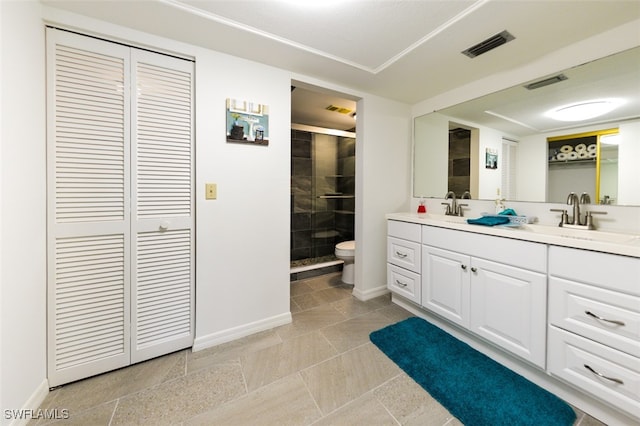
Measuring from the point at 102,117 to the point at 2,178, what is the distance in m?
0.60

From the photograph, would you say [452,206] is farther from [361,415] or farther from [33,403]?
[33,403]

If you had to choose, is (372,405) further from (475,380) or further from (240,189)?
(240,189)

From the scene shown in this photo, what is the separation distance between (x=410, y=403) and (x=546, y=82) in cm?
230

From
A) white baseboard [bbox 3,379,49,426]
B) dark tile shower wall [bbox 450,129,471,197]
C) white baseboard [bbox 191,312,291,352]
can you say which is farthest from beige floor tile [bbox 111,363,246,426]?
dark tile shower wall [bbox 450,129,471,197]

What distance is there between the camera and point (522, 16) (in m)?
1.33

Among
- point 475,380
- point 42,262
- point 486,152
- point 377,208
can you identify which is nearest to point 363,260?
point 377,208

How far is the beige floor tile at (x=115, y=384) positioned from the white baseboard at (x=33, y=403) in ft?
0.17

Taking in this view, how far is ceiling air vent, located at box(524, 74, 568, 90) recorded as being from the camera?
165cm

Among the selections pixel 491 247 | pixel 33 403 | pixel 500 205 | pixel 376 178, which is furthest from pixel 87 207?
pixel 500 205

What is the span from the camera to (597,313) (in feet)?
3.74

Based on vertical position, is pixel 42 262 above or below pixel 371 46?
below

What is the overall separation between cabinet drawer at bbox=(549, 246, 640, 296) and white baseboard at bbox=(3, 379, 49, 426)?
2733 mm

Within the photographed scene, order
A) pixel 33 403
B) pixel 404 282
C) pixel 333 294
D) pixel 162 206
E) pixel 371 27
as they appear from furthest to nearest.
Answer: pixel 333 294
pixel 404 282
pixel 162 206
pixel 371 27
pixel 33 403

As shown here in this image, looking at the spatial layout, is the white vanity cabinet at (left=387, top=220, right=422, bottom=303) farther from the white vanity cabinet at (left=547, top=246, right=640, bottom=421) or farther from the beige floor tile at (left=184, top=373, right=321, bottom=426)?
the beige floor tile at (left=184, top=373, right=321, bottom=426)
